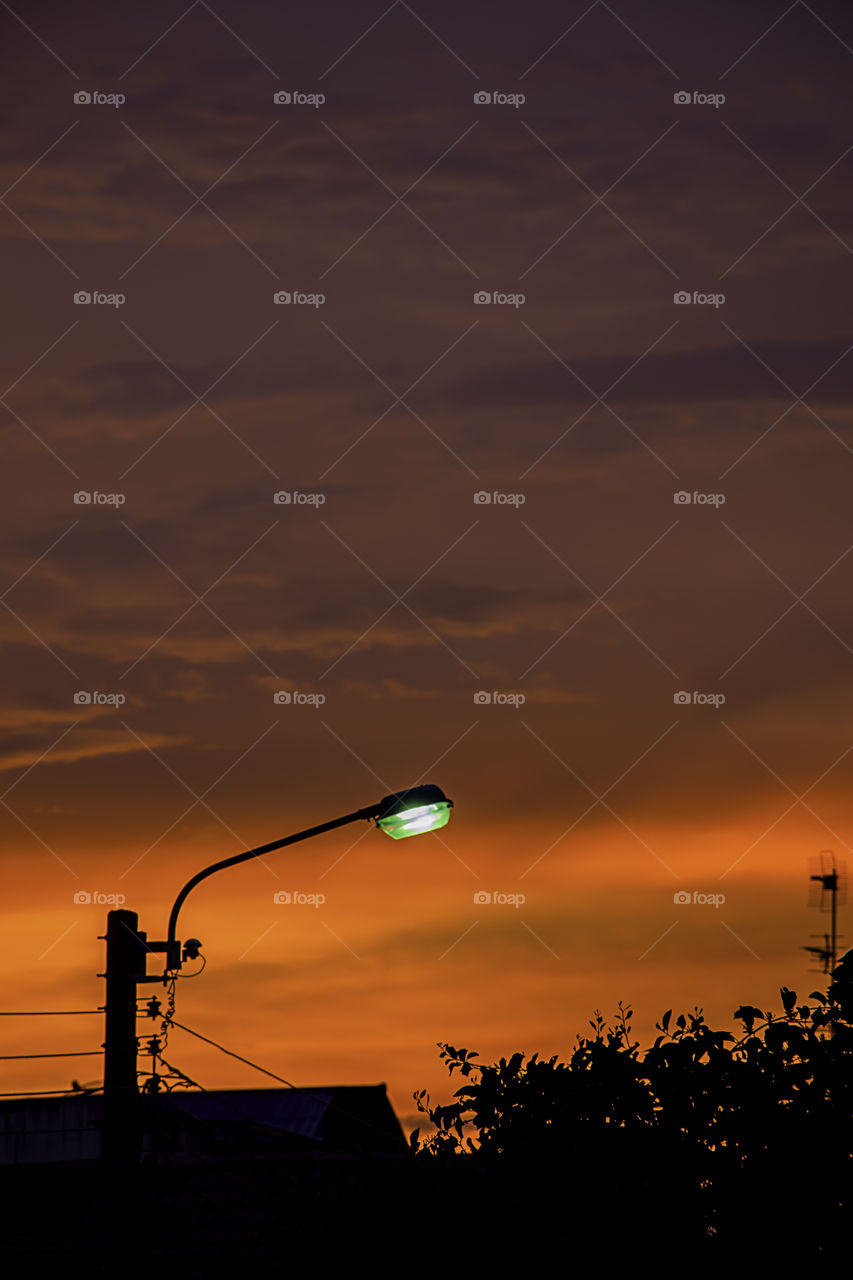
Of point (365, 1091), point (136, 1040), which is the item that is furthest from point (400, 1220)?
point (365, 1091)

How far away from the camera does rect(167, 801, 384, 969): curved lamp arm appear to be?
52.6 feet

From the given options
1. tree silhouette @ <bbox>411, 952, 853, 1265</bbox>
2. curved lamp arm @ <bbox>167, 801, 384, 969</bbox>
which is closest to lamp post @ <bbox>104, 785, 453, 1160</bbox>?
curved lamp arm @ <bbox>167, 801, 384, 969</bbox>

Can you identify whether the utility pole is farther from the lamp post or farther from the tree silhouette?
the tree silhouette

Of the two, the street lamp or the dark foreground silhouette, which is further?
the street lamp

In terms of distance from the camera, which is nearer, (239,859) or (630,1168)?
(630,1168)

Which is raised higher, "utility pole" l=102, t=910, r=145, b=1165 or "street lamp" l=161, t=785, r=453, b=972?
"street lamp" l=161, t=785, r=453, b=972

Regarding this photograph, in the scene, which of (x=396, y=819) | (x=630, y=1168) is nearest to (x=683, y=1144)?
(x=630, y=1168)

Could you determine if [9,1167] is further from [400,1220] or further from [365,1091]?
[365,1091]

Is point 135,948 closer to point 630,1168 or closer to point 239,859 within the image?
point 239,859

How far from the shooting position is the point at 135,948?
16.1 meters

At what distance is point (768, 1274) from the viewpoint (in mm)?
11805

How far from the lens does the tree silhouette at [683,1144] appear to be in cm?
1216

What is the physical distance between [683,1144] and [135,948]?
5.80m

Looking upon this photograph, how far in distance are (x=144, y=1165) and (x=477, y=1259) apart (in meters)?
7.39
